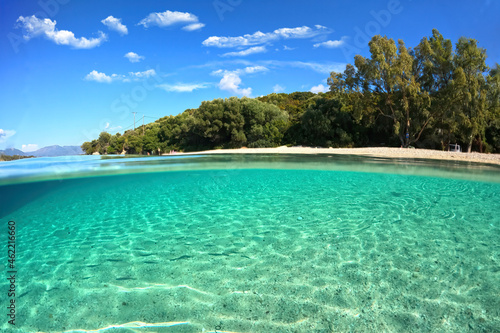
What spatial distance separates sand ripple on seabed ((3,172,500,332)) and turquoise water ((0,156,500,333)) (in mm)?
15

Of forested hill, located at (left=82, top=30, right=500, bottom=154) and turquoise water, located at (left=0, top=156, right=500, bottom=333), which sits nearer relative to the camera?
turquoise water, located at (left=0, top=156, right=500, bottom=333)

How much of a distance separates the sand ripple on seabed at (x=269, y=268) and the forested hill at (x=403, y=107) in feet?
56.7

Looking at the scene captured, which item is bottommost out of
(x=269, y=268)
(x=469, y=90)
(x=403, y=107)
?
(x=269, y=268)

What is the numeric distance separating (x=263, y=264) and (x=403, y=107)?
71.1 ft

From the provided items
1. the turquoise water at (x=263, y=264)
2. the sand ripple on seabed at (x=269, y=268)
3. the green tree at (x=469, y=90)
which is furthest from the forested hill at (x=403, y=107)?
the sand ripple on seabed at (x=269, y=268)

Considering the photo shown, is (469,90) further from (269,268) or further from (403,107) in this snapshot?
(269,268)

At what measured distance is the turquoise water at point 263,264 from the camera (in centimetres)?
207

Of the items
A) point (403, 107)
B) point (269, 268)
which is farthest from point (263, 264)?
point (403, 107)

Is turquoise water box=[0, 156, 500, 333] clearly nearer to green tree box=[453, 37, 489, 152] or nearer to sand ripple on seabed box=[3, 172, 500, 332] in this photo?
sand ripple on seabed box=[3, 172, 500, 332]

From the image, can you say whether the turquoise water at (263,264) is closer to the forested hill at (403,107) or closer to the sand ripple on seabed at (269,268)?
the sand ripple on seabed at (269,268)

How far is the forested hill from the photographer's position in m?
19.0

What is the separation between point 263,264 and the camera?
9.64 ft

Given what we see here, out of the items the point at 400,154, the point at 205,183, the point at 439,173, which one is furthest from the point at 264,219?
the point at 400,154

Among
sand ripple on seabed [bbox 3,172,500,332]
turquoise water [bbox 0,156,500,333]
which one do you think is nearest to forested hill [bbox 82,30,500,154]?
turquoise water [bbox 0,156,500,333]
